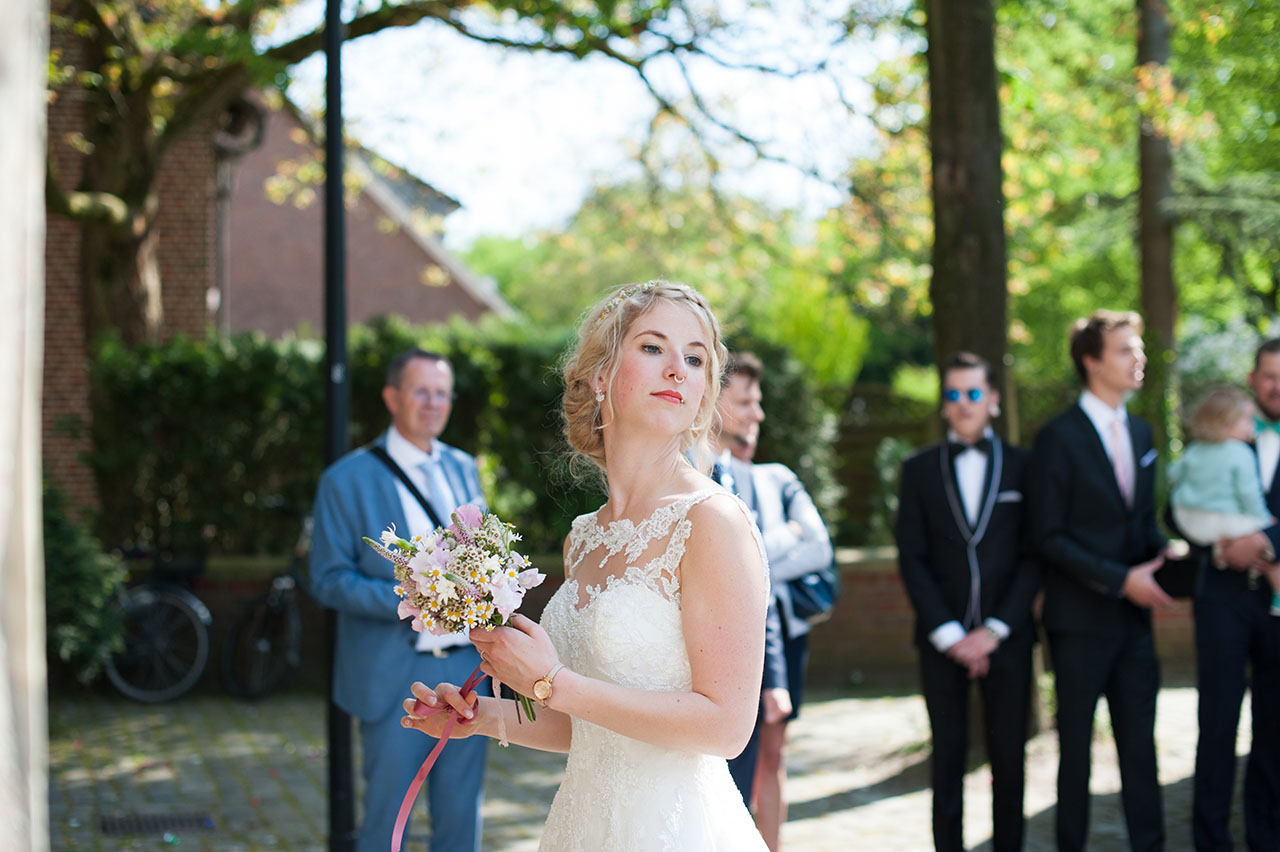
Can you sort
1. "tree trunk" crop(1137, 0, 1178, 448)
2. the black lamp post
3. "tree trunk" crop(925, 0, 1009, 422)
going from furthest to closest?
"tree trunk" crop(1137, 0, 1178, 448) < "tree trunk" crop(925, 0, 1009, 422) < the black lamp post

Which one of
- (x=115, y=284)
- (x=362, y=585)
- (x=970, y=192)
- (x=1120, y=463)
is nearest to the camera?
(x=362, y=585)

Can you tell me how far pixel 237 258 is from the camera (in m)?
34.6

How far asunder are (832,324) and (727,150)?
57.0ft

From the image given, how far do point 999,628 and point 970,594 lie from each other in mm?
217

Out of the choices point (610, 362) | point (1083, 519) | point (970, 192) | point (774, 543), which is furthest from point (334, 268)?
point (970, 192)

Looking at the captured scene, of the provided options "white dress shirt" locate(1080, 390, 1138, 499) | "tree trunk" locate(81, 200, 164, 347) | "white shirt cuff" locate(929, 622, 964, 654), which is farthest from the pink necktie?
"tree trunk" locate(81, 200, 164, 347)

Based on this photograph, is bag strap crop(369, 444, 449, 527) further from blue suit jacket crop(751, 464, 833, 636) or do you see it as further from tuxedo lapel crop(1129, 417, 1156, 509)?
tuxedo lapel crop(1129, 417, 1156, 509)

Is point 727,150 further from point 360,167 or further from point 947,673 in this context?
point 947,673

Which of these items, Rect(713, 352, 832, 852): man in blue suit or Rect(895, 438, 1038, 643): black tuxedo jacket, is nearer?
Rect(713, 352, 832, 852): man in blue suit

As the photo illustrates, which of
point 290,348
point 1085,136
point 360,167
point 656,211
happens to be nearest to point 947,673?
point 290,348

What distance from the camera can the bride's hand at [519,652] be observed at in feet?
8.87

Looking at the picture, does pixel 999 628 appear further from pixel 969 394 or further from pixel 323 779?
pixel 323 779

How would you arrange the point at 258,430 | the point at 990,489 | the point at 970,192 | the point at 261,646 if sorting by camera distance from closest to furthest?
the point at 990,489 < the point at 970,192 < the point at 261,646 < the point at 258,430

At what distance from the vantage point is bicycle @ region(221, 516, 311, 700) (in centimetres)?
1102
